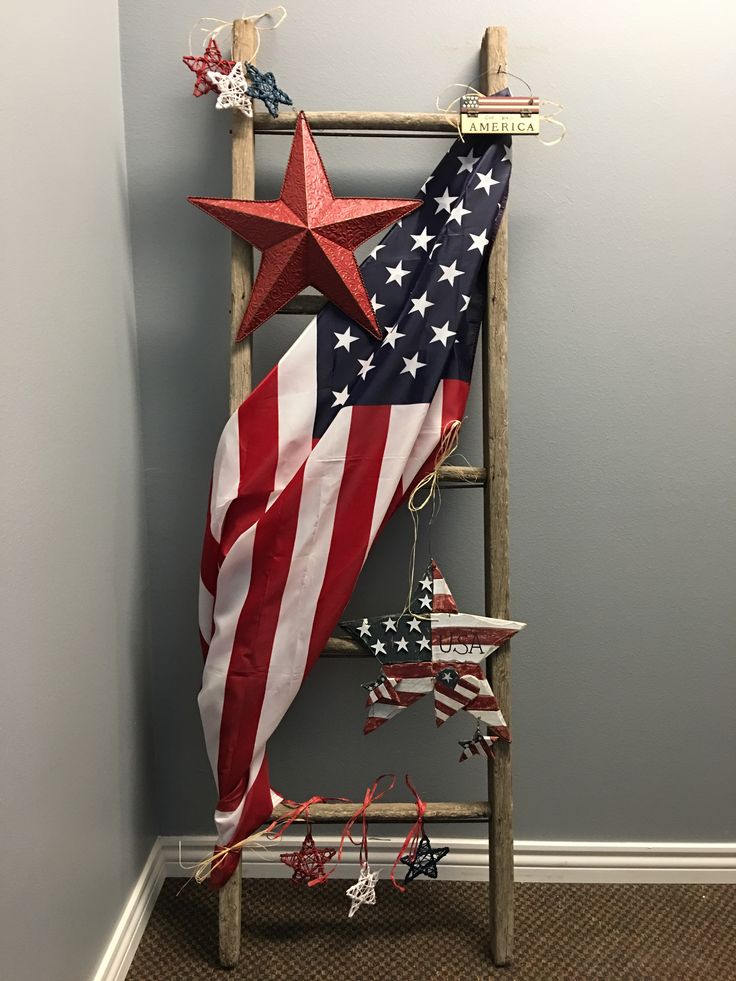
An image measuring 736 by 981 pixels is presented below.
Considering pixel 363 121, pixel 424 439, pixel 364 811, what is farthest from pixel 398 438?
pixel 364 811

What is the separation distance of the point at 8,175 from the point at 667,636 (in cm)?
137

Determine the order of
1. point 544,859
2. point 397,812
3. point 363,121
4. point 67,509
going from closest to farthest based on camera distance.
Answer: point 67,509 → point 363,121 → point 397,812 → point 544,859

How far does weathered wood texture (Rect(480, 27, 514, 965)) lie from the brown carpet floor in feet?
0.31

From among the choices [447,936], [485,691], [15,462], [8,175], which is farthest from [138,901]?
[8,175]

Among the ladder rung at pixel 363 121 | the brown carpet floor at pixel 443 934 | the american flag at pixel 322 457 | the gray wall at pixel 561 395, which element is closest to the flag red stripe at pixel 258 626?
the american flag at pixel 322 457

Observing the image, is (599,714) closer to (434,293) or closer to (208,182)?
(434,293)

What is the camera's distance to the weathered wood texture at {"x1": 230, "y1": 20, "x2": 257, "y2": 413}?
4.32ft

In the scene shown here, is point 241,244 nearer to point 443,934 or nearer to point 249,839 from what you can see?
point 249,839

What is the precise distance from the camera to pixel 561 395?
1508 millimetres

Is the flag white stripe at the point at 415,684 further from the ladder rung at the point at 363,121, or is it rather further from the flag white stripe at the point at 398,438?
the ladder rung at the point at 363,121

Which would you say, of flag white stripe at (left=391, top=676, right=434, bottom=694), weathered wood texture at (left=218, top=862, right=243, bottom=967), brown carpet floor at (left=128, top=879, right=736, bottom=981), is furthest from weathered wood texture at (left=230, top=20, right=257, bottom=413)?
brown carpet floor at (left=128, top=879, right=736, bottom=981)

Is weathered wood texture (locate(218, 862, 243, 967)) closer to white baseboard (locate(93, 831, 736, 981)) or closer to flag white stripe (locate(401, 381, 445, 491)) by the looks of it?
white baseboard (locate(93, 831, 736, 981))

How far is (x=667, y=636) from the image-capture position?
5.19 ft

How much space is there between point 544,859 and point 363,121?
143cm
